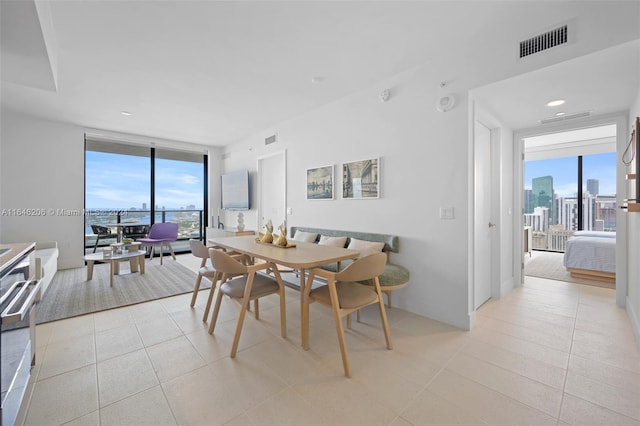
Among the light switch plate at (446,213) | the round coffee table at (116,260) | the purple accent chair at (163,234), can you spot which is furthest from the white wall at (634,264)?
the purple accent chair at (163,234)

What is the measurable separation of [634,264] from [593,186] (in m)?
4.57

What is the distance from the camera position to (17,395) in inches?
54.1

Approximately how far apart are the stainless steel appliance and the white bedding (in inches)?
249

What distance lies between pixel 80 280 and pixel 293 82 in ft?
14.7

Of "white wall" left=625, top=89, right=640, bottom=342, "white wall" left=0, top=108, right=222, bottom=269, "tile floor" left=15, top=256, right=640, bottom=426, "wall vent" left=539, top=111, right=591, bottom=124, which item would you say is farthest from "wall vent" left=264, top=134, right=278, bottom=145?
"white wall" left=625, top=89, right=640, bottom=342

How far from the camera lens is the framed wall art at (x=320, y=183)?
390 cm

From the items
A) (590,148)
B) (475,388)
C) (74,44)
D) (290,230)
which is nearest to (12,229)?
(74,44)

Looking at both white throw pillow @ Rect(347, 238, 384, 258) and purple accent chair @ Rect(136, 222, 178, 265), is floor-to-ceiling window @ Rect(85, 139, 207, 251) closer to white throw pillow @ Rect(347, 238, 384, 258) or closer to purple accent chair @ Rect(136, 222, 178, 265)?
purple accent chair @ Rect(136, 222, 178, 265)

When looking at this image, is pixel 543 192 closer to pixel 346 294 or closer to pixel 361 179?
pixel 361 179

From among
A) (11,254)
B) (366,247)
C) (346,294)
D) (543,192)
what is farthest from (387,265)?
(543,192)

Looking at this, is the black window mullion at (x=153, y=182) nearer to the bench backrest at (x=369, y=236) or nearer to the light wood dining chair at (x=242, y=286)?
the bench backrest at (x=369, y=236)

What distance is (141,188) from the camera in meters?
6.17

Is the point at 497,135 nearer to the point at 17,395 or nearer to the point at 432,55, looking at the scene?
the point at 432,55

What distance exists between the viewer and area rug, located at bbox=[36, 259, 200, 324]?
2998 mm
